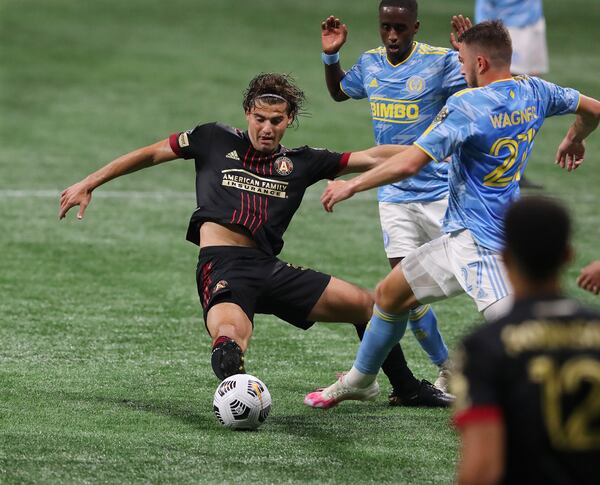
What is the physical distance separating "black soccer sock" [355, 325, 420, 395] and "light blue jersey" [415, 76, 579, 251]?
1252 mm

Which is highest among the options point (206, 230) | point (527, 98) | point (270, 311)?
point (527, 98)

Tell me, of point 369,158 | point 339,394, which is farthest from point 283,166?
point 339,394

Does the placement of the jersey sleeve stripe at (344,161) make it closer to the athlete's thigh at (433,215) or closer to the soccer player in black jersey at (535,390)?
the athlete's thigh at (433,215)

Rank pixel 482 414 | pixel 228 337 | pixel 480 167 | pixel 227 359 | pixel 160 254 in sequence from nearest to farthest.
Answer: pixel 482 414
pixel 480 167
pixel 227 359
pixel 228 337
pixel 160 254

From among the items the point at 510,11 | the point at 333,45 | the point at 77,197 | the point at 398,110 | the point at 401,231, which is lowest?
the point at 401,231

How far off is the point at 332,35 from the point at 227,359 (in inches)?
118

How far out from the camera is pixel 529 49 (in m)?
17.7

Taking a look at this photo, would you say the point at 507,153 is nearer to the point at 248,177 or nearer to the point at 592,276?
the point at 592,276

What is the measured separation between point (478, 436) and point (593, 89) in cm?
1893

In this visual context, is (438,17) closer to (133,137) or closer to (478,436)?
(133,137)

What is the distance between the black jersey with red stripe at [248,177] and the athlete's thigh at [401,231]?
953 millimetres

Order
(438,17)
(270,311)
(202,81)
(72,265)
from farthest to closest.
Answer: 1. (438,17)
2. (202,81)
3. (72,265)
4. (270,311)

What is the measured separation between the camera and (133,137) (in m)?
18.2

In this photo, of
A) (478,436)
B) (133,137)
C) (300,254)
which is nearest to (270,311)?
(478,436)
